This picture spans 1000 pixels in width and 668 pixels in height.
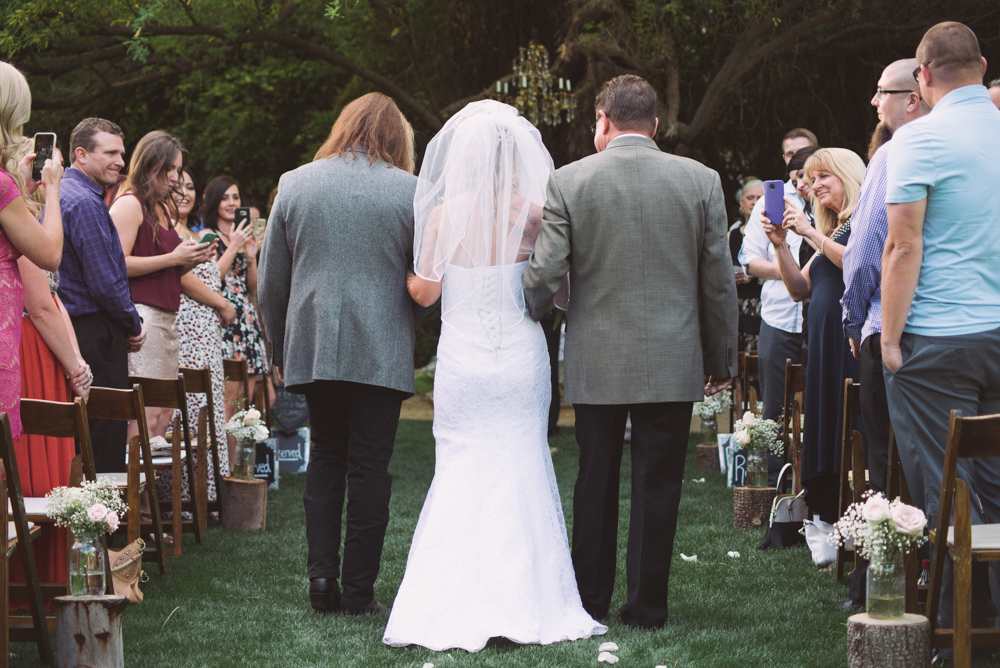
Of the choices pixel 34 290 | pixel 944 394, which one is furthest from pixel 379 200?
pixel 944 394

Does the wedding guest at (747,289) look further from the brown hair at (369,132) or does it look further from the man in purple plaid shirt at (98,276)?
the man in purple plaid shirt at (98,276)

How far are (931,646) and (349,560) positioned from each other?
2.26 metres

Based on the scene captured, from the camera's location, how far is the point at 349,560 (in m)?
4.41

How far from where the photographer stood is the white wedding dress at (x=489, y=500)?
3918 millimetres

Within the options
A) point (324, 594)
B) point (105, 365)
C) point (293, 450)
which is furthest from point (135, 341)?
point (293, 450)

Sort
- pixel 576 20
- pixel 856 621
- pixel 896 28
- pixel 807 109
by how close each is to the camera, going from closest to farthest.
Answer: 1. pixel 856 621
2. pixel 896 28
3. pixel 576 20
4. pixel 807 109

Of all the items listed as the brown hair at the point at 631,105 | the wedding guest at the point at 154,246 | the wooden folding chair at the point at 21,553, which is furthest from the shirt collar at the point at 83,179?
the brown hair at the point at 631,105

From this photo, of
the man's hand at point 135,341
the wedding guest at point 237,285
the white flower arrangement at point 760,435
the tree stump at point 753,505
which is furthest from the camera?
the wedding guest at point 237,285

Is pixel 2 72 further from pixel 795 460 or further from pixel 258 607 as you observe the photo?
pixel 795 460

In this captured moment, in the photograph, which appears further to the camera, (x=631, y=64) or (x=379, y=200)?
(x=631, y=64)

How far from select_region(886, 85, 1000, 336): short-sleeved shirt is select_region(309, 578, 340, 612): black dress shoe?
255 centimetres

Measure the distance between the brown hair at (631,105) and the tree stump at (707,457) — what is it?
483 cm

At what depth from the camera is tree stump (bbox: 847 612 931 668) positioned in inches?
127

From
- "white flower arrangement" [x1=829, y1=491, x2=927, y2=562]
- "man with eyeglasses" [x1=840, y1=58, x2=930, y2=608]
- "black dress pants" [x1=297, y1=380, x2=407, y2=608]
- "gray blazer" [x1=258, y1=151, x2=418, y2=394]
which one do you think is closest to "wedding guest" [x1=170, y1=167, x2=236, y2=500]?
"black dress pants" [x1=297, y1=380, x2=407, y2=608]
